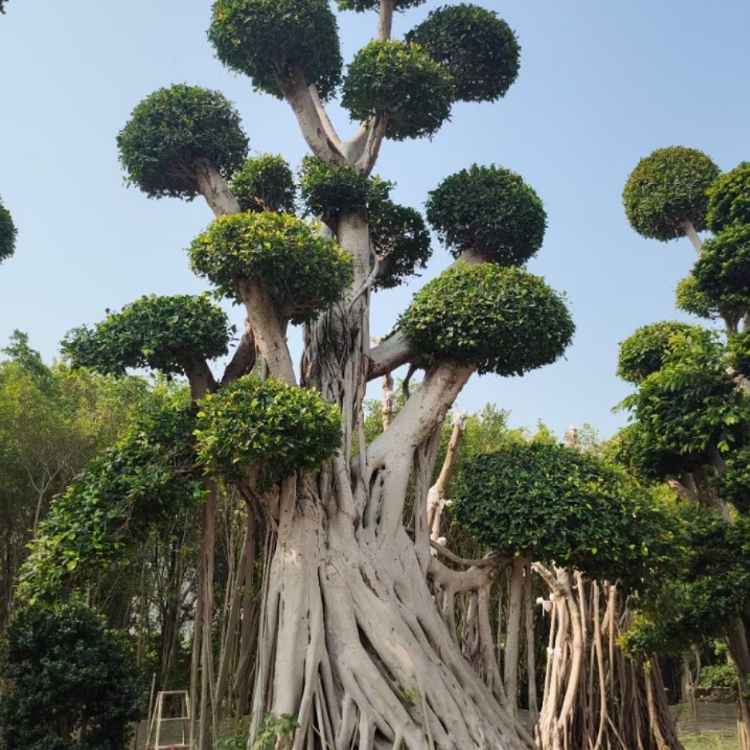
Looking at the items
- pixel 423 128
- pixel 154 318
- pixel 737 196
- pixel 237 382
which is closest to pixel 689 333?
pixel 737 196

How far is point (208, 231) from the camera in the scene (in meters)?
5.45

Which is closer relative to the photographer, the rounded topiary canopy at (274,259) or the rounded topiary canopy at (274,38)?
the rounded topiary canopy at (274,259)

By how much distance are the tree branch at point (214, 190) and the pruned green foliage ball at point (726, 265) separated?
4480 mm

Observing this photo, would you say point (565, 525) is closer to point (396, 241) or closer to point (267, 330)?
point (267, 330)

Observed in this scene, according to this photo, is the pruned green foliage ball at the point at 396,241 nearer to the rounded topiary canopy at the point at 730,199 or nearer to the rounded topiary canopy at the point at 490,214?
the rounded topiary canopy at the point at 490,214

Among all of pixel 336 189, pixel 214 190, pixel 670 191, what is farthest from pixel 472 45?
pixel 214 190

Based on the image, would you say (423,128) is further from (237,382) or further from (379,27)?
(237,382)

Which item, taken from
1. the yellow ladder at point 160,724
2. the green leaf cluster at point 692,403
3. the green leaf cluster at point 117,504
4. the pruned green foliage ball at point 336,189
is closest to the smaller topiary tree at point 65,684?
the yellow ladder at point 160,724

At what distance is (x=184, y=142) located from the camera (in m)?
6.63

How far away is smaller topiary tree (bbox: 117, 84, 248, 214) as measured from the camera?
6.63 m

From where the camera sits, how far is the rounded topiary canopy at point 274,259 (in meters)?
5.27

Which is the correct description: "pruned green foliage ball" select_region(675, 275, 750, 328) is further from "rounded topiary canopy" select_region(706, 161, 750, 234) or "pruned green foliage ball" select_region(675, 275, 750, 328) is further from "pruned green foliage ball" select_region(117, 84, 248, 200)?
"pruned green foliage ball" select_region(117, 84, 248, 200)

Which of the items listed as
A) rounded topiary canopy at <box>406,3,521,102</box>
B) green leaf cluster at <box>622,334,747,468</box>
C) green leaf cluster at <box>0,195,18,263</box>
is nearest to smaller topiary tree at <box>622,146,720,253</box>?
rounded topiary canopy at <box>406,3,521,102</box>

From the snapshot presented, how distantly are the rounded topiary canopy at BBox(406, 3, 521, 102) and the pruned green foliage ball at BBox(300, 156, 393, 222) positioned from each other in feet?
5.87
